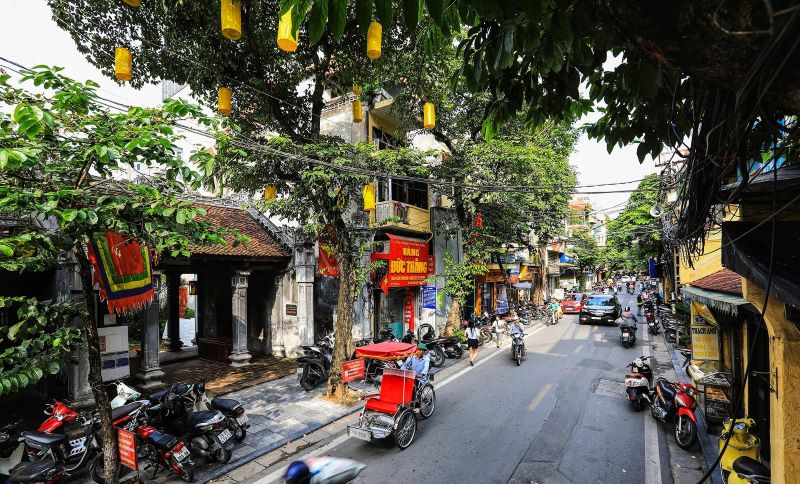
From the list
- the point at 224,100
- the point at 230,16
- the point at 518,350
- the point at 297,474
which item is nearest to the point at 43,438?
the point at 297,474

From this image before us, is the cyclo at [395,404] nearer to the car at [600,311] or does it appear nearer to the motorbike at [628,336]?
the motorbike at [628,336]

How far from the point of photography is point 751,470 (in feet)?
14.9

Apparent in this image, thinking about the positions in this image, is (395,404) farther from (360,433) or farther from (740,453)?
(740,453)

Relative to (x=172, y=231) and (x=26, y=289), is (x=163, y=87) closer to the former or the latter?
(x=26, y=289)

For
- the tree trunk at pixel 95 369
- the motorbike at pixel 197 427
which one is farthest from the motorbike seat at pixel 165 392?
the tree trunk at pixel 95 369

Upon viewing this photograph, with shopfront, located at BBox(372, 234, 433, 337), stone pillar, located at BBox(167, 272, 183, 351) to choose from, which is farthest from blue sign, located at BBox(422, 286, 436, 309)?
stone pillar, located at BBox(167, 272, 183, 351)

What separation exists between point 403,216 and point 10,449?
11280 millimetres

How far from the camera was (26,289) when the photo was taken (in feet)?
31.9

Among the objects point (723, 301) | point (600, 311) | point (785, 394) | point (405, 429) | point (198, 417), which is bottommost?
point (405, 429)

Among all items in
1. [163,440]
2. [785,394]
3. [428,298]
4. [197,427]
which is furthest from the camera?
[428,298]

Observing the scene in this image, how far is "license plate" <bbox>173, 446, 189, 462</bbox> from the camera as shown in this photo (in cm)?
596

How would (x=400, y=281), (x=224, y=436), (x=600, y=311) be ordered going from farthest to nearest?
1. (x=600, y=311)
2. (x=400, y=281)
3. (x=224, y=436)

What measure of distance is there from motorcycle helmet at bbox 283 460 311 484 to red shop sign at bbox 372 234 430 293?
35.1ft

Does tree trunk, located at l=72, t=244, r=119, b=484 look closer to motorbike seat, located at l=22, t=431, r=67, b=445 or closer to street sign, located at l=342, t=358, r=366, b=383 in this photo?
motorbike seat, located at l=22, t=431, r=67, b=445
